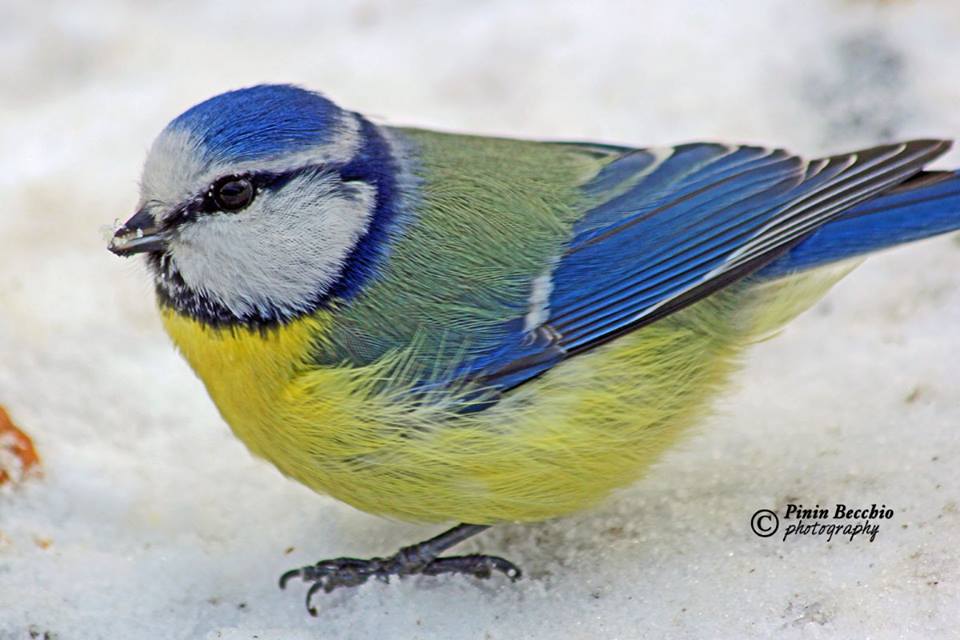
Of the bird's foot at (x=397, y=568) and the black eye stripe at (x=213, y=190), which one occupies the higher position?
the black eye stripe at (x=213, y=190)

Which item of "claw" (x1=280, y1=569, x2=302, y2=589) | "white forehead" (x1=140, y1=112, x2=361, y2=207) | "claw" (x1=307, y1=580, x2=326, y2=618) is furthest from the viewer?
"claw" (x1=280, y1=569, x2=302, y2=589)

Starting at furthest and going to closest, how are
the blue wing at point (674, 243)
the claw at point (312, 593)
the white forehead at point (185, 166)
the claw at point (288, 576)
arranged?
1. the claw at point (288, 576)
2. the claw at point (312, 593)
3. the blue wing at point (674, 243)
4. the white forehead at point (185, 166)

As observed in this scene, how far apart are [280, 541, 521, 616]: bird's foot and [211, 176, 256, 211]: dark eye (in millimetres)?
1033

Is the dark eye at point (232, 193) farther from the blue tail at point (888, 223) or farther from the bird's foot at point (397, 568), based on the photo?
the blue tail at point (888, 223)

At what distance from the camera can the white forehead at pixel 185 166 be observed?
125 inches

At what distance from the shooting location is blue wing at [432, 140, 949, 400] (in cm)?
333

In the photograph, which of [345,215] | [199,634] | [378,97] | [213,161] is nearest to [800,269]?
[345,215]

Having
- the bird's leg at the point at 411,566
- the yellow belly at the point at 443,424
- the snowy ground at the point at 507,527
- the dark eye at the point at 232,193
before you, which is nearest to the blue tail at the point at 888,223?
the yellow belly at the point at 443,424

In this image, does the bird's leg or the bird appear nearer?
the bird

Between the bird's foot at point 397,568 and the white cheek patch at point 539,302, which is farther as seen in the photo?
the bird's foot at point 397,568

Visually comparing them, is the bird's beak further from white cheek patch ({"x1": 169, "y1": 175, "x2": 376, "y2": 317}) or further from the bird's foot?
the bird's foot

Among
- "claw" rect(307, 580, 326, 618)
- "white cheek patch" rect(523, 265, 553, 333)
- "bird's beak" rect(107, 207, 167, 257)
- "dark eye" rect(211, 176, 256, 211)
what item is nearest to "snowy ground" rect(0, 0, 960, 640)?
"claw" rect(307, 580, 326, 618)

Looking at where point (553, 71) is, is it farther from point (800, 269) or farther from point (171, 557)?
point (171, 557)

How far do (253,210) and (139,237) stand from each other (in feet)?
0.95
